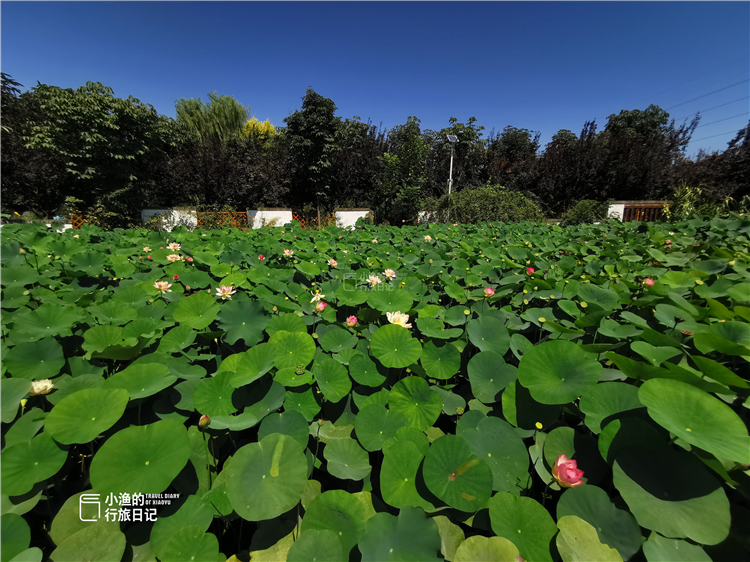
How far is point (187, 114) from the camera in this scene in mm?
23656

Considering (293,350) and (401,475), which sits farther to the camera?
(293,350)

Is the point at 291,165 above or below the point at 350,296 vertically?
above

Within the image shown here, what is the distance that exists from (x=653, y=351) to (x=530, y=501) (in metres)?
0.63

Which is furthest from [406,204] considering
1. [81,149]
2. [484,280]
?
[81,149]

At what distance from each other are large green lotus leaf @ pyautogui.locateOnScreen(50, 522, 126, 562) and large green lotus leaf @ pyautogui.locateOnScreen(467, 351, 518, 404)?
849 mm

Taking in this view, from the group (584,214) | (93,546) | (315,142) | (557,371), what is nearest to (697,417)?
(557,371)

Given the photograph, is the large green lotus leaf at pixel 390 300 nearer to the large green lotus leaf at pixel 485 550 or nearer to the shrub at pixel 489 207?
the large green lotus leaf at pixel 485 550

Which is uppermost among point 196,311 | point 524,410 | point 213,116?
point 213,116

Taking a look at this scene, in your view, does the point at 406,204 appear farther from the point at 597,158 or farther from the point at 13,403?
the point at 597,158

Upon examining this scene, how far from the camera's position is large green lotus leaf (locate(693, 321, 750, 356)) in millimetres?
854

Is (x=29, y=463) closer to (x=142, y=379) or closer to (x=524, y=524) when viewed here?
(x=142, y=379)

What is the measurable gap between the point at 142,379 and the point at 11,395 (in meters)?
0.29

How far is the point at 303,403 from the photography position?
2.97 ft

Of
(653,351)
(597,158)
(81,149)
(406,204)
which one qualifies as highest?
(597,158)
